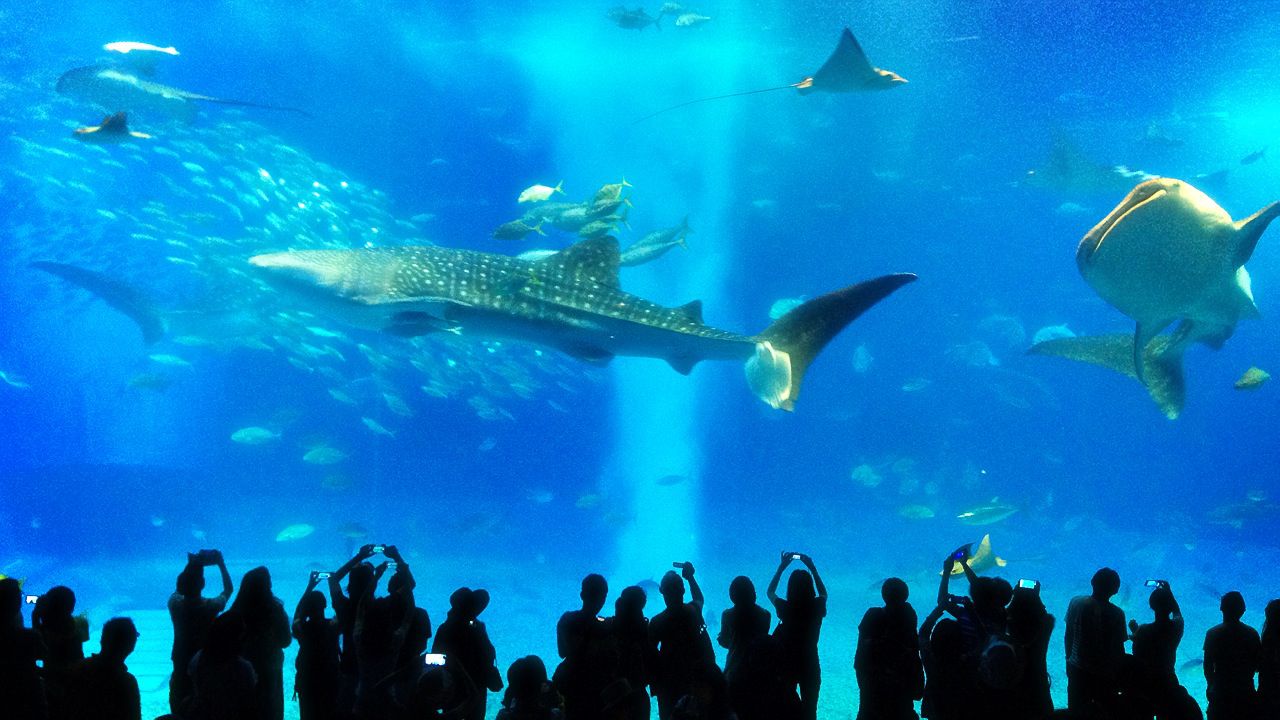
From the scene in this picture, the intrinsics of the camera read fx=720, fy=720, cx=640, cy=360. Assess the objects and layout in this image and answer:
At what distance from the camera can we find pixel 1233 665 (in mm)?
2836

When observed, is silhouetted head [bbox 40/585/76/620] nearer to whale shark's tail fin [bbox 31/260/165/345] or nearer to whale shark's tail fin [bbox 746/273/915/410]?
whale shark's tail fin [bbox 746/273/915/410]

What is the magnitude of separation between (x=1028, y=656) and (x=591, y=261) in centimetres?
416

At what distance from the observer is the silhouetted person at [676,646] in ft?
9.25

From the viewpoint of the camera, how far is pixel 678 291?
29422 mm

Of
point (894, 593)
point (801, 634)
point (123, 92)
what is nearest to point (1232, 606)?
point (894, 593)

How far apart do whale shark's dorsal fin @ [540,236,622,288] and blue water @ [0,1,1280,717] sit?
17.4 ft

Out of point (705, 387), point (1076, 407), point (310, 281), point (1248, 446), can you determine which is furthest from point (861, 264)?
point (310, 281)

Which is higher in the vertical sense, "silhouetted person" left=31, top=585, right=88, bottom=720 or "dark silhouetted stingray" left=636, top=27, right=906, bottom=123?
"dark silhouetted stingray" left=636, top=27, right=906, bottom=123

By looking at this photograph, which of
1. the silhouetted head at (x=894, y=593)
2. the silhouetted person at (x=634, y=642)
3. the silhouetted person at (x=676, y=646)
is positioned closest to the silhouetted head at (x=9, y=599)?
the silhouetted person at (x=634, y=642)

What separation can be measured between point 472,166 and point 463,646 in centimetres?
1989

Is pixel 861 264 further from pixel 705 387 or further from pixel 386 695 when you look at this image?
pixel 386 695

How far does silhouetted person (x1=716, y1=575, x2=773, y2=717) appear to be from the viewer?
2766 mm

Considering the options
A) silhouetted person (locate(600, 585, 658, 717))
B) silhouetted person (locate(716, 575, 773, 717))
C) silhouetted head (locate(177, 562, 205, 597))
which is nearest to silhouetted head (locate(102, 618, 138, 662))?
silhouetted head (locate(177, 562, 205, 597))

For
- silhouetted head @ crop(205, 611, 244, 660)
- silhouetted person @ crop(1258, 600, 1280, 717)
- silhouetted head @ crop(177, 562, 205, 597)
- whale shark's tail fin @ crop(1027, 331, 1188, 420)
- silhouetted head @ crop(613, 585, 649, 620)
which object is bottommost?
silhouetted person @ crop(1258, 600, 1280, 717)
